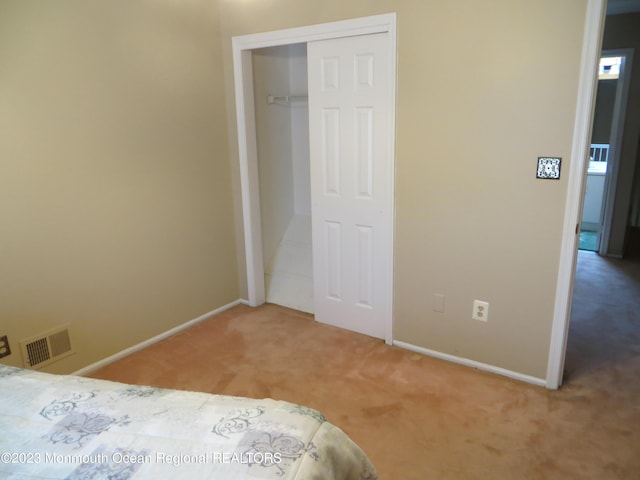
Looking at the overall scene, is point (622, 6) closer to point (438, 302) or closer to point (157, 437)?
point (438, 302)

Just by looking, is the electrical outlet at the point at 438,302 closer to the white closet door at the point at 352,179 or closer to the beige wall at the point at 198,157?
the beige wall at the point at 198,157

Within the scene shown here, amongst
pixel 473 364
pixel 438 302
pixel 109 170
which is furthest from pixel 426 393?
pixel 109 170

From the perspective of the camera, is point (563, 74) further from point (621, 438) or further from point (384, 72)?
point (621, 438)

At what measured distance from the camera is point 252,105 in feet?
11.2

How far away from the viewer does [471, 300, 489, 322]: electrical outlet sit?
2.64 metres

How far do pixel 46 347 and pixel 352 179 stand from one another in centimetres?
208

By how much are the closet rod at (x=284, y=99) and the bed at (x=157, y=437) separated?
2.87 m

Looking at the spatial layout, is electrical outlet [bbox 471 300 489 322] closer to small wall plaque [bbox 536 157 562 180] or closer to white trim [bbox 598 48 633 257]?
small wall plaque [bbox 536 157 562 180]

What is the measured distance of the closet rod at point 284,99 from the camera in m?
3.73

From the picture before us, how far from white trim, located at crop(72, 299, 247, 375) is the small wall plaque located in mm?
2457

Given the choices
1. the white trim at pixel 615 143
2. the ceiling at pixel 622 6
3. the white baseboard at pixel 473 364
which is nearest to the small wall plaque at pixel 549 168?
the white baseboard at pixel 473 364

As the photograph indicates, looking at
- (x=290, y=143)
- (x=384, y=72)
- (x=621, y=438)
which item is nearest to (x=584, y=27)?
(x=384, y=72)

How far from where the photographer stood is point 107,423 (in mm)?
1161

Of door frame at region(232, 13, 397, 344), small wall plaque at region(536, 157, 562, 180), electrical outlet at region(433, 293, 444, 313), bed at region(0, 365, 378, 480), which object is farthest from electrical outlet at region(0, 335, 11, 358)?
small wall plaque at region(536, 157, 562, 180)
